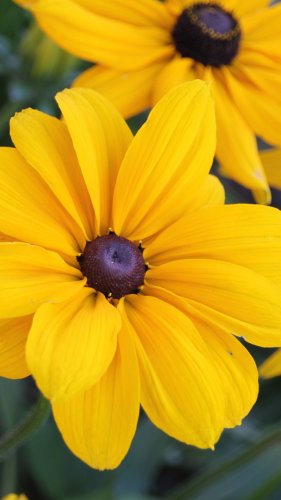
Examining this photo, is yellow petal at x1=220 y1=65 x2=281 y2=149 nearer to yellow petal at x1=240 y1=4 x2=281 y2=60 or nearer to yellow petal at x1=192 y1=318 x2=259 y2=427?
yellow petal at x1=240 y1=4 x2=281 y2=60

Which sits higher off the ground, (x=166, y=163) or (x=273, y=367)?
(x=166, y=163)

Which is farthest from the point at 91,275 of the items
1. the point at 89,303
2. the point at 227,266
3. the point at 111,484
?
the point at 111,484

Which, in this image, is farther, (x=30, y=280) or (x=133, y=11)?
(x=133, y=11)

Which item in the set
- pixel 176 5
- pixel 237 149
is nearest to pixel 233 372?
pixel 237 149

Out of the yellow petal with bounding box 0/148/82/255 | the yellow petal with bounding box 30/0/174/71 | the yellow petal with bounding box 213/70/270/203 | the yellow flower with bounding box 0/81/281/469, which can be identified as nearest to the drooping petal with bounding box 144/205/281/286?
the yellow flower with bounding box 0/81/281/469

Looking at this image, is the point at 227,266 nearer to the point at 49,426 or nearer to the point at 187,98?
the point at 187,98

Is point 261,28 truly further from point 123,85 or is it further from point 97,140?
point 97,140

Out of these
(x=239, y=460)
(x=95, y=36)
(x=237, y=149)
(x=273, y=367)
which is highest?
(x=95, y=36)
